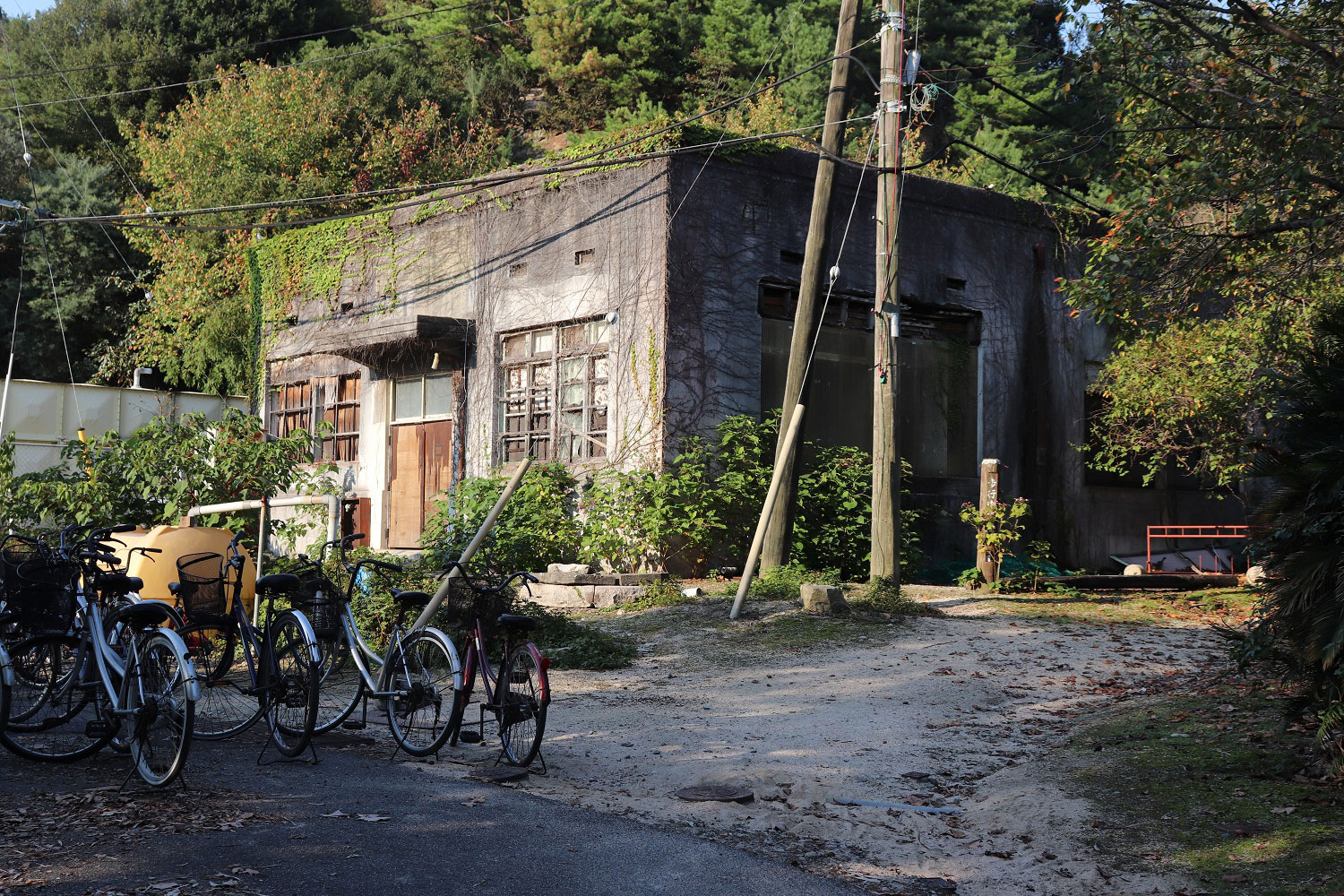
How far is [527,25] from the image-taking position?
Result: 1515 inches

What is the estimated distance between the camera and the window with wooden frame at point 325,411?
20.9 m

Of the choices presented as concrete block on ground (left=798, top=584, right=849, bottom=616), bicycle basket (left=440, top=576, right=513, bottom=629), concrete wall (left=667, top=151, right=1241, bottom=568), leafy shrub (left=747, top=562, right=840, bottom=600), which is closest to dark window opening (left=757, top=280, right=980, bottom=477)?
concrete wall (left=667, top=151, right=1241, bottom=568)

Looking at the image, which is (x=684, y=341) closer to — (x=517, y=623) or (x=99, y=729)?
(x=517, y=623)

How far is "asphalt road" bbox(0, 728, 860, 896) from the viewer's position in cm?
470

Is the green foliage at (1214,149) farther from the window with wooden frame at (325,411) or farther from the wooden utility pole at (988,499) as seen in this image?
the window with wooden frame at (325,411)

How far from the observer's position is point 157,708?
20.3 ft

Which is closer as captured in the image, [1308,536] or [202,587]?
[1308,536]

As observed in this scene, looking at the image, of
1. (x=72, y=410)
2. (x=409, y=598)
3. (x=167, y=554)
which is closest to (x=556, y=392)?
(x=167, y=554)

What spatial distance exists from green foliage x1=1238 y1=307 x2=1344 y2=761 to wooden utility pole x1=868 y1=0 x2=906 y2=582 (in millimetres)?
6449

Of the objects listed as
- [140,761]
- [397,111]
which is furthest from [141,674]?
[397,111]

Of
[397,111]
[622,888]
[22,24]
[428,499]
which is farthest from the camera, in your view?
[22,24]

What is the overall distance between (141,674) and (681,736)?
3387mm

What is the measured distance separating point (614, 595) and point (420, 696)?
6.81 metres

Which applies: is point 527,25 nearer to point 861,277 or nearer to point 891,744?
point 861,277
